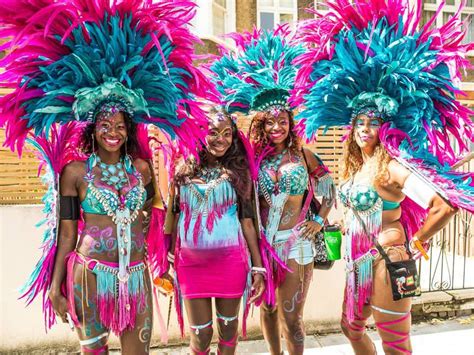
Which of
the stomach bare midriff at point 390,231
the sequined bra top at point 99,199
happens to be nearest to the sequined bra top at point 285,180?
the stomach bare midriff at point 390,231

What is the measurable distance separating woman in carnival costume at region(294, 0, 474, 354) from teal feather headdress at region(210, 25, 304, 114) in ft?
1.07

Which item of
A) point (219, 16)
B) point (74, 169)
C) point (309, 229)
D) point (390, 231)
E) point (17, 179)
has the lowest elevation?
point (309, 229)

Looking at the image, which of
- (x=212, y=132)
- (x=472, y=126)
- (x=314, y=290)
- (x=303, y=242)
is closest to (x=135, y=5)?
(x=212, y=132)

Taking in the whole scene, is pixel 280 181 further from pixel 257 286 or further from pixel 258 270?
pixel 257 286

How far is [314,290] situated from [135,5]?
340 centimetres

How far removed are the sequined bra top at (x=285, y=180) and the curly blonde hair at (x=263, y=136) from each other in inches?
5.9

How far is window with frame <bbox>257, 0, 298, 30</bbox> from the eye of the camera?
32.5 feet

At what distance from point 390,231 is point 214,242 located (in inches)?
45.3

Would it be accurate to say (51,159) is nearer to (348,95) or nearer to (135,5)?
(135,5)

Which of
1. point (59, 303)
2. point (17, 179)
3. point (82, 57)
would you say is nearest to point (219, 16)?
point (17, 179)

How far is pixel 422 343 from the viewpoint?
447cm

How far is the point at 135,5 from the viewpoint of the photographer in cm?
245

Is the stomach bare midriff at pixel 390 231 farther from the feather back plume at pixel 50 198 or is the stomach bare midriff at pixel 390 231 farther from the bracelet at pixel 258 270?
the feather back plume at pixel 50 198

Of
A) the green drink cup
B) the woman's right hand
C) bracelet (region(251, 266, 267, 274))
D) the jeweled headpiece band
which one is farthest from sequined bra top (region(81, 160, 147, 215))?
the green drink cup
